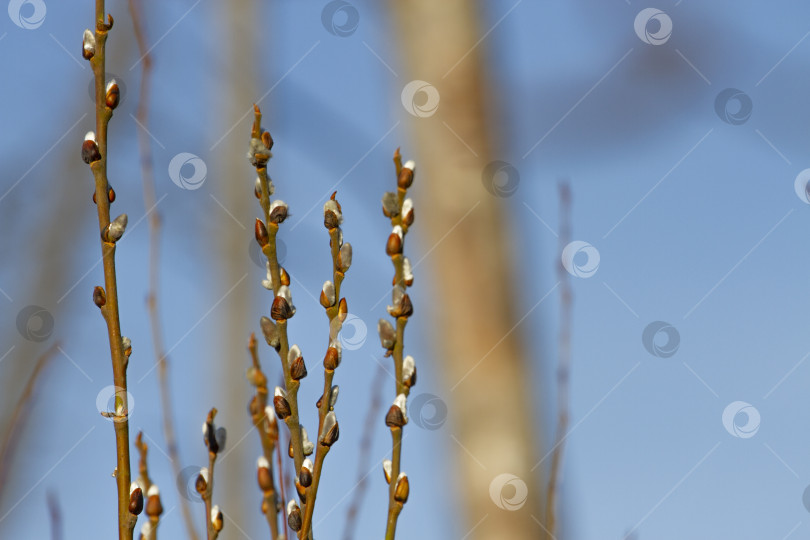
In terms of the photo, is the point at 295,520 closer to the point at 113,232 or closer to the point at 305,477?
the point at 305,477

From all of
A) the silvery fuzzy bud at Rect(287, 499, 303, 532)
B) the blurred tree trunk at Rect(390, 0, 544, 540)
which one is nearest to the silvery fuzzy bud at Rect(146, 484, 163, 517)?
the silvery fuzzy bud at Rect(287, 499, 303, 532)

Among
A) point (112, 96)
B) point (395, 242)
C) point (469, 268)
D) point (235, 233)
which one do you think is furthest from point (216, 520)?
point (235, 233)

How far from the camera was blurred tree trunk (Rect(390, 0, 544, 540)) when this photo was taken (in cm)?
157

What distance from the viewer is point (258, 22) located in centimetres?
550

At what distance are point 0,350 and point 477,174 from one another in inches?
75.0

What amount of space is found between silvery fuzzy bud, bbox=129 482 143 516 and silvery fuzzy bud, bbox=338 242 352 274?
1.11 ft

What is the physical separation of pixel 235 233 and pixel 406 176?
4477 mm

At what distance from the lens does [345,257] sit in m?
0.82

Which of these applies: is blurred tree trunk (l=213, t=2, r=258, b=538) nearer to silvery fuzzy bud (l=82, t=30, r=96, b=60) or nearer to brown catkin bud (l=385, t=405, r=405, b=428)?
silvery fuzzy bud (l=82, t=30, r=96, b=60)

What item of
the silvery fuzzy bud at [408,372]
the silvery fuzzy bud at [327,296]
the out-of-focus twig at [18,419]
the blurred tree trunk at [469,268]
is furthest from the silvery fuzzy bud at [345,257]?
the blurred tree trunk at [469,268]

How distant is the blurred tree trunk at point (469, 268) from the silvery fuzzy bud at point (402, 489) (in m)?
0.76

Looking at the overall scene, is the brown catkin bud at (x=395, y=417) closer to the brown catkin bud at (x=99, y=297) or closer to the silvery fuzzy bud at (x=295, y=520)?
the silvery fuzzy bud at (x=295, y=520)

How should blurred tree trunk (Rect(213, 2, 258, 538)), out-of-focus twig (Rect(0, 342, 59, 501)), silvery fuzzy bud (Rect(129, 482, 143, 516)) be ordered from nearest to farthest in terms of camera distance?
silvery fuzzy bud (Rect(129, 482, 143, 516)), out-of-focus twig (Rect(0, 342, 59, 501)), blurred tree trunk (Rect(213, 2, 258, 538))

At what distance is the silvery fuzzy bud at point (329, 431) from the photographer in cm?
77
